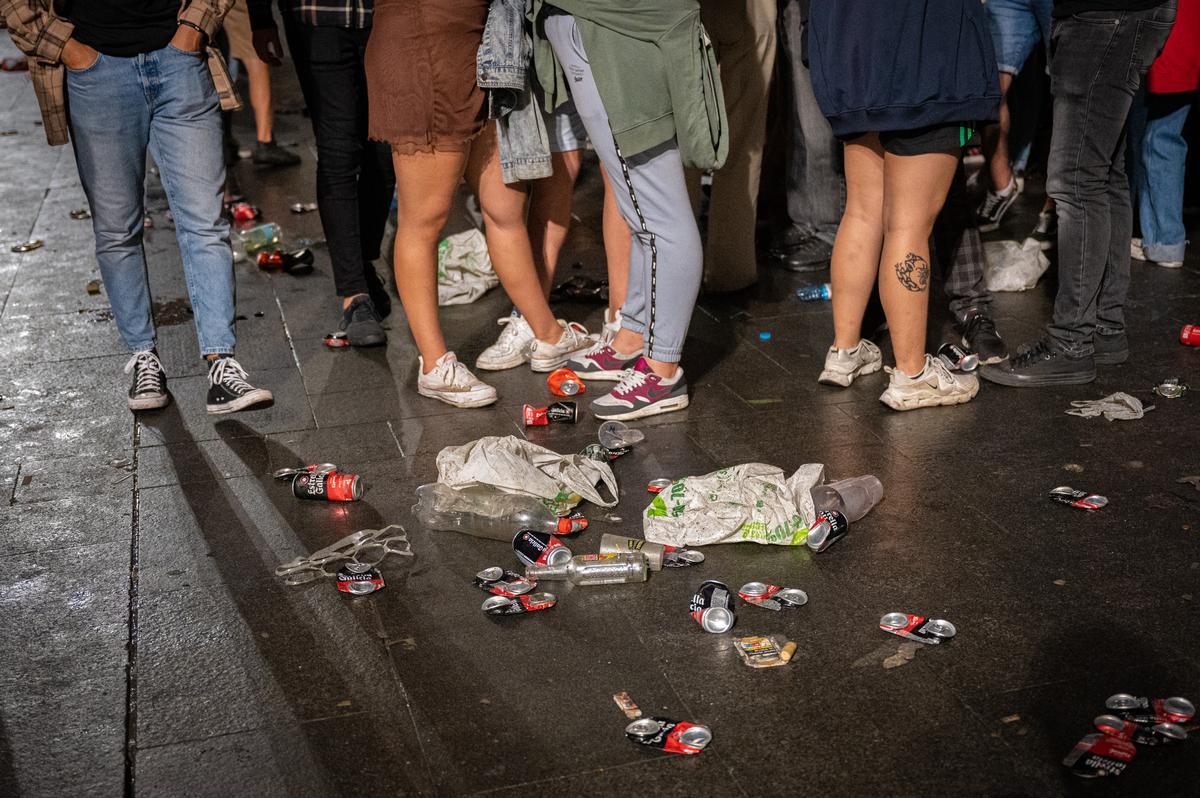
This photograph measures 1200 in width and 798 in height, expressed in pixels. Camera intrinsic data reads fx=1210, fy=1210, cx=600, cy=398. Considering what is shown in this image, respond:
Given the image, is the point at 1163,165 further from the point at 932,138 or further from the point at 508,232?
the point at 508,232

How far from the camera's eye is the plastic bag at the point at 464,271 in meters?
5.91

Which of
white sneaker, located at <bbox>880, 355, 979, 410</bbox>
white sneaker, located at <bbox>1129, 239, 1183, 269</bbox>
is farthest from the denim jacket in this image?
white sneaker, located at <bbox>1129, 239, 1183, 269</bbox>

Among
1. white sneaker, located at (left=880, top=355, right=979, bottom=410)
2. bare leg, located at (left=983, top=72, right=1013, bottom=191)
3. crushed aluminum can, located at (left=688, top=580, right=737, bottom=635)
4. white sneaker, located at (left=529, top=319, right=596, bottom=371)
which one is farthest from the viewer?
bare leg, located at (left=983, top=72, right=1013, bottom=191)

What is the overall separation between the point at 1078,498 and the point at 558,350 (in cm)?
216

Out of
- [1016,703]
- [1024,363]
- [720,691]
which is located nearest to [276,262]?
[1024,363]

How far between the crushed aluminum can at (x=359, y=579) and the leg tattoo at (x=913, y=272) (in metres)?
2.18

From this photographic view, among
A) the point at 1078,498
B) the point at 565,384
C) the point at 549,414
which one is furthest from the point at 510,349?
the point at 1078,498

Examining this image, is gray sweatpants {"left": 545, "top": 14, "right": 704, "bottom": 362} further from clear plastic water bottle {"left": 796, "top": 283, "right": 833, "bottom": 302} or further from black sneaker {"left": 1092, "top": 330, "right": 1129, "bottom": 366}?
black sneaker {"left": 1092, "top": 330, "right": 1129, "bottom": 366}

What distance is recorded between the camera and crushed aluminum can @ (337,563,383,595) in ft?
10.9

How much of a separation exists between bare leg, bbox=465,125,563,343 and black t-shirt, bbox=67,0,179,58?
1185mm

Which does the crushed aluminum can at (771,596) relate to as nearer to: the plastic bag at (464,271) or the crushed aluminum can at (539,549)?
the crushed aluminum can at (539,549)

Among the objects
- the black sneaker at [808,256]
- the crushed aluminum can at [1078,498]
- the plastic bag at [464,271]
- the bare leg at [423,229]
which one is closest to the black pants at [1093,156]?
the crushed aluminum can at [1078,498]

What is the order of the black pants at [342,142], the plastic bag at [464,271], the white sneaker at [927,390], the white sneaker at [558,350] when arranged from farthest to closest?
the plastic bag at [464,271] < the black pants at [342,142] < the white sneaker at [558,350] < the white sneaker at [927,390]

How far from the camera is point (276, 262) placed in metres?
6.48
